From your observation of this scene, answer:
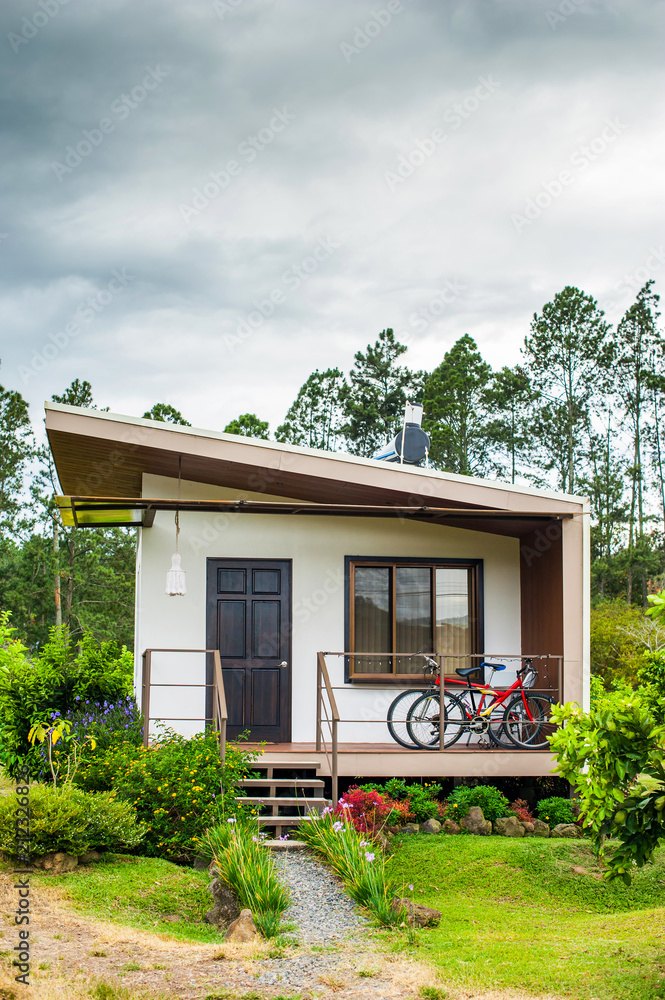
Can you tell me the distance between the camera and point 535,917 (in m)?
7.47

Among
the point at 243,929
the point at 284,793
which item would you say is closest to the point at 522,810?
the point at 284,793

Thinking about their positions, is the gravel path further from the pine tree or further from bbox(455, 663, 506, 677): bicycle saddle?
the pine tree

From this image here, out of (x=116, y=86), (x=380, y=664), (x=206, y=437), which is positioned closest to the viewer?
(x=206, y=437)

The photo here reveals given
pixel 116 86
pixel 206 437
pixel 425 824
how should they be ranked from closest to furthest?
pixel 425 824, pixel 206 437, pixel 116 86

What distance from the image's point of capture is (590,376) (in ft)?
105

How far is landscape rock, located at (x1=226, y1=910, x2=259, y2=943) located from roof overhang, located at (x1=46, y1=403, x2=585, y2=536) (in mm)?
4632

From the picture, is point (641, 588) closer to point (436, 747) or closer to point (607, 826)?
point (436, 747)

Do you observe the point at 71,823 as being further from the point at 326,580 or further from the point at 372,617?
the point at 372,617

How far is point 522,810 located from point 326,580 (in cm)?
344

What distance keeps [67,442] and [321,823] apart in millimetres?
5099

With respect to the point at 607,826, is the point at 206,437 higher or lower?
higher

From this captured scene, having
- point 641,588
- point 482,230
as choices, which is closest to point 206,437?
→ point 482,230

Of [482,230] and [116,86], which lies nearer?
[116,86]

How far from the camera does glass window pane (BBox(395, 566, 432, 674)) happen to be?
1176 centimetres
